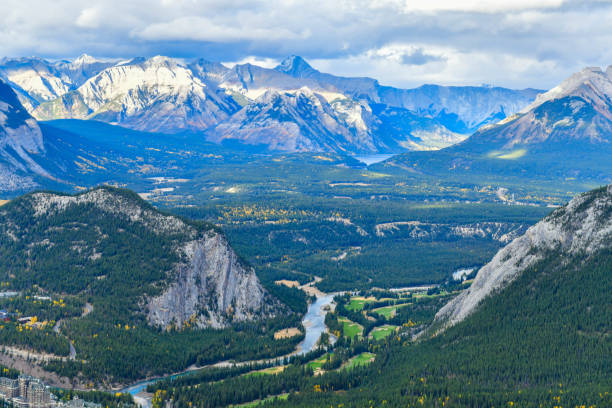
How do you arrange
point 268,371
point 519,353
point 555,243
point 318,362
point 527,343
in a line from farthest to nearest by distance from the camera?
point 555,243 → point 318,362 → point 268,371 → point 527,343 → point 519,353

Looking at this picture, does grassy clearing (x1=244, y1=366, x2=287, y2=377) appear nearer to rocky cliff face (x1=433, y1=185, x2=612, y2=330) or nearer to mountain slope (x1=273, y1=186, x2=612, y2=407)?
mountain slope (x1=273, y1=186, x2=612, y2=407)

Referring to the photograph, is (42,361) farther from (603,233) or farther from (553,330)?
(603,233)

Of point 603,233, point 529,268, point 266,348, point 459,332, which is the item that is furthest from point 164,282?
point 603,233

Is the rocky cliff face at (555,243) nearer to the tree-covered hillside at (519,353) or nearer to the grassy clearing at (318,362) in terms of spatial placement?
the tree-covered hillside at (519,353)

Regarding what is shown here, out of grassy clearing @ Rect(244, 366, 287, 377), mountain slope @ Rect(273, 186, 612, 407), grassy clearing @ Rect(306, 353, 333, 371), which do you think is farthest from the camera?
grassy clearing @ Rect(306, 353, 333, 371)

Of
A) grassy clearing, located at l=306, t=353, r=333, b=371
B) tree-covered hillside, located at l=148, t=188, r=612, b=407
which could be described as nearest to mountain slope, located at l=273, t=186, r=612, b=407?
tree-covered hillside, located at l=148, t=188, r=612, b=407

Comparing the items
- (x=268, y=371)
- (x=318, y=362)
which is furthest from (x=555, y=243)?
(x=268, y=371)

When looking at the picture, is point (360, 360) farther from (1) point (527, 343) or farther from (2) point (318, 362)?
(1) point (527, 343)
